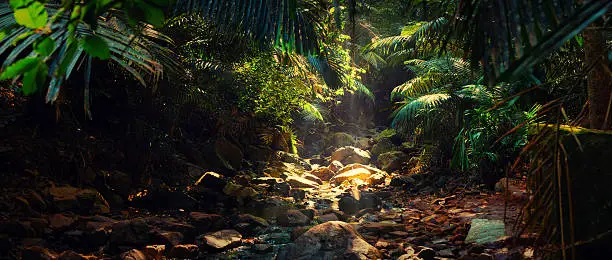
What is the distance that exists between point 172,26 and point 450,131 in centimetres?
523

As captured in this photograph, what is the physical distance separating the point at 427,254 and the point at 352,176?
16.8 feet

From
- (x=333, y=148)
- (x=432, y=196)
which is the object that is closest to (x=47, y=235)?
(x=432, y=196)

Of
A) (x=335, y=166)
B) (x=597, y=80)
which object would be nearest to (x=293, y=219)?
(x=597, y=80)

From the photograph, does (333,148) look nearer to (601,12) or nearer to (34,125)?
(34,125)

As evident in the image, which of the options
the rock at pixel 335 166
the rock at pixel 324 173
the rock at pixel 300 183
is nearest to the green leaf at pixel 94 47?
the rock at pixel 300 183

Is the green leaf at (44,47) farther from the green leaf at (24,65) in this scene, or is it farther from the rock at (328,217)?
the rock at (328,217)

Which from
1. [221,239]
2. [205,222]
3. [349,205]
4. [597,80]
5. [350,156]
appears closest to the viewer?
[597,80]

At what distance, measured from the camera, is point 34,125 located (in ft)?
18.3

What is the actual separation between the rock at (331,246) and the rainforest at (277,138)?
0.02 meters

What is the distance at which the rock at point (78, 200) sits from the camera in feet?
16.0

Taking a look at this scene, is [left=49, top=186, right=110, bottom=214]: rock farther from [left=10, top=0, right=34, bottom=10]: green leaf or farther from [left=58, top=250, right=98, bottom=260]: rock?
[left=10, top=0, right=34, bottom=10]: green leaf

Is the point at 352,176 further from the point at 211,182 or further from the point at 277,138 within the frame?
the point at 211,182

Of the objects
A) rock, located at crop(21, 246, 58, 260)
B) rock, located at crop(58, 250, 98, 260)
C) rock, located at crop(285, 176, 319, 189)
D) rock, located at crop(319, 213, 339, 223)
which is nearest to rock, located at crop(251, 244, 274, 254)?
rock, located at crop(319, 213, 339, 223)

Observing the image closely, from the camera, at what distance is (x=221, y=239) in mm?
4609
